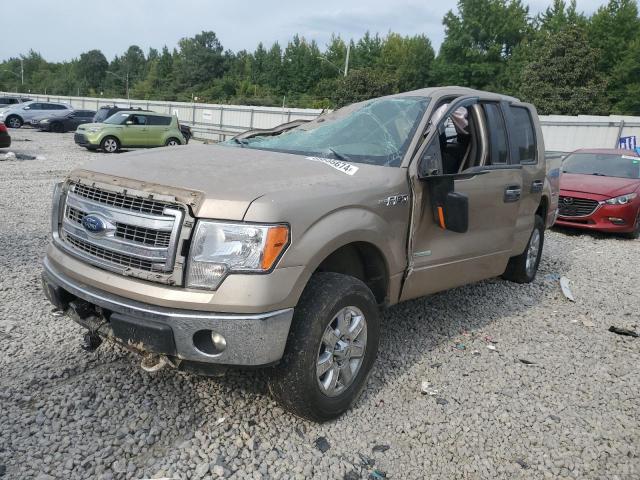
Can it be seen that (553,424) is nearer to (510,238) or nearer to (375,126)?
(510,238)

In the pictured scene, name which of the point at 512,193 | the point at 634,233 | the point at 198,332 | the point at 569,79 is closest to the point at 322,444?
the point at 198,332

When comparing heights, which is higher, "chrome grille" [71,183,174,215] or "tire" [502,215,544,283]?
"chrome grille" [71,183,174,215]

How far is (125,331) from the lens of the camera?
2693 mm

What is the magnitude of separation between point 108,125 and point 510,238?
17400 millimetres

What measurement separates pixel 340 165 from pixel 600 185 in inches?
304

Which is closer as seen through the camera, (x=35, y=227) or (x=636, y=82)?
(x=35, y=227)

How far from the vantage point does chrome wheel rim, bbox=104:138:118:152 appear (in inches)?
748

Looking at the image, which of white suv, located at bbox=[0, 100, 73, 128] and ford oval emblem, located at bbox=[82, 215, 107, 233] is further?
white suv, located at bbox=[0, 100, 73, 128]

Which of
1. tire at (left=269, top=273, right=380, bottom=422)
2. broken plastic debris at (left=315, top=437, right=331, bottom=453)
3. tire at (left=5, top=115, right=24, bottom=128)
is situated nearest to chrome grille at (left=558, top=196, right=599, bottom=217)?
tire at (left=269, top=273, right=380, bottom=422)

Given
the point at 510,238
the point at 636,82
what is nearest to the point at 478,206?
the point at 510,238

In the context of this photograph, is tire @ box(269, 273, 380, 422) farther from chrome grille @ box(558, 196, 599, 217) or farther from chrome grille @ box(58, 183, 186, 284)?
chrome grille @ box(558, 196, 599, 217)

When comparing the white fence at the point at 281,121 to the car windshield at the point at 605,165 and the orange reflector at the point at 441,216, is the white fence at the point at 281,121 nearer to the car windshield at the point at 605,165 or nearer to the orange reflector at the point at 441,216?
the orange reflector at the point at 441,216

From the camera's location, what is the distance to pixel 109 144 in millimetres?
19078

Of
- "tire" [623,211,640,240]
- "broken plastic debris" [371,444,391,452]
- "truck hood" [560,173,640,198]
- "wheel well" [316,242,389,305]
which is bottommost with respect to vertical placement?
"broken plastic debris" [371,444,391,452]
